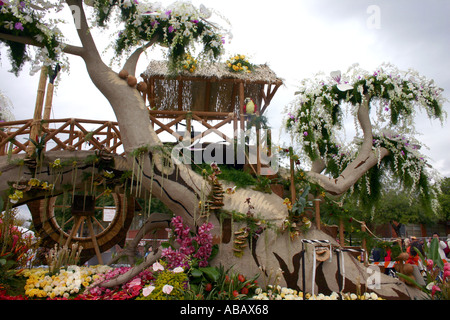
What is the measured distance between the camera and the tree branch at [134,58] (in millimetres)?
6781

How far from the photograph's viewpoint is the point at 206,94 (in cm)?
909

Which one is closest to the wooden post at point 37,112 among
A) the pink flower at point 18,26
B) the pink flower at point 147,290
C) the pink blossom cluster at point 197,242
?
the pink flower at point 18,26

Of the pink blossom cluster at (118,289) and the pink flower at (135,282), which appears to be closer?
the pink blossom cluster at (118,289)

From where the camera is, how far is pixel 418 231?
87.7 ft

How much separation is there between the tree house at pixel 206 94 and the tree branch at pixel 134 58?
0.67 meters

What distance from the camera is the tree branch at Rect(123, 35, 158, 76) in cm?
678

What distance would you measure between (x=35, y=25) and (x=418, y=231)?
1186 inches

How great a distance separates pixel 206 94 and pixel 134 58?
262 cm

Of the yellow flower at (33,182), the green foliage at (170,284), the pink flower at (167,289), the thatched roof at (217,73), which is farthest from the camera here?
the thatched roof at (217,73)

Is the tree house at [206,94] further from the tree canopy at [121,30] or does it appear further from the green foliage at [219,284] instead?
the green foliage at [219,284]

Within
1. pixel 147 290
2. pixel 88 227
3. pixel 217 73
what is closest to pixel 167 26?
pixel 217 73

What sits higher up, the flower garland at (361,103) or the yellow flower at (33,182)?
the flower garland at (361,103)

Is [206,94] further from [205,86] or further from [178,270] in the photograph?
[178,270]

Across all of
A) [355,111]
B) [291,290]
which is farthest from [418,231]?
[291,290]
